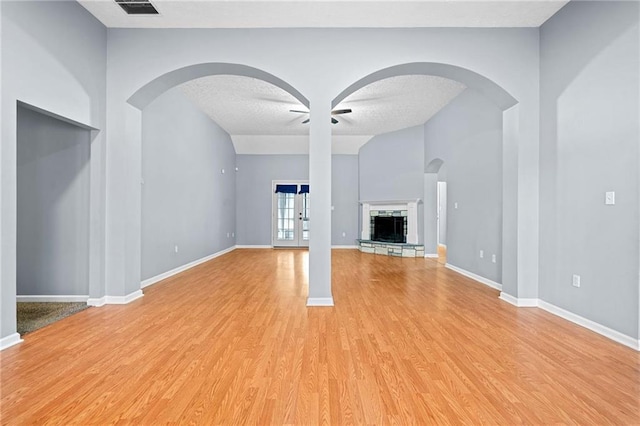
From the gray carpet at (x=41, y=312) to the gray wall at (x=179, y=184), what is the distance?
1.19m

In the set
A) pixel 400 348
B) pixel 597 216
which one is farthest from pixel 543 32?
pixel 400 348

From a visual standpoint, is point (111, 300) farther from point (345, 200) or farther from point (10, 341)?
point (345, 200)

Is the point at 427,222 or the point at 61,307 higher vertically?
the point at 427,222

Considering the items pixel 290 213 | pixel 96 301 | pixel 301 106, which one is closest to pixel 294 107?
pixel 301 106

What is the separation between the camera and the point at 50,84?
11.1 ft

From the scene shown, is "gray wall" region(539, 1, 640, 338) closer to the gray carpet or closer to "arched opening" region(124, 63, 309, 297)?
"arched opening" region(124, 63, 309, 297)

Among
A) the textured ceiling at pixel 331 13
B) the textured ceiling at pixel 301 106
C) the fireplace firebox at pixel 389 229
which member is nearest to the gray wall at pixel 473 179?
the textured ceiling at pixel 301 106

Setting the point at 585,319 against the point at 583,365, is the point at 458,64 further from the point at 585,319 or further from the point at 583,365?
the point at 583,365

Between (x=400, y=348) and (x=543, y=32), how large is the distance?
390 centimetres

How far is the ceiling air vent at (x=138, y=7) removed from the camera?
3611 mm

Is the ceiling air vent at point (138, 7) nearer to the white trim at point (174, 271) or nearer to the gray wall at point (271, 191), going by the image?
the white trim at point (174, 271)

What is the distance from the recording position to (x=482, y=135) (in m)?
5.61

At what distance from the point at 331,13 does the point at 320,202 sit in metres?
2.06

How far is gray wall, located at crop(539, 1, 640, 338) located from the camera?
2930mm
